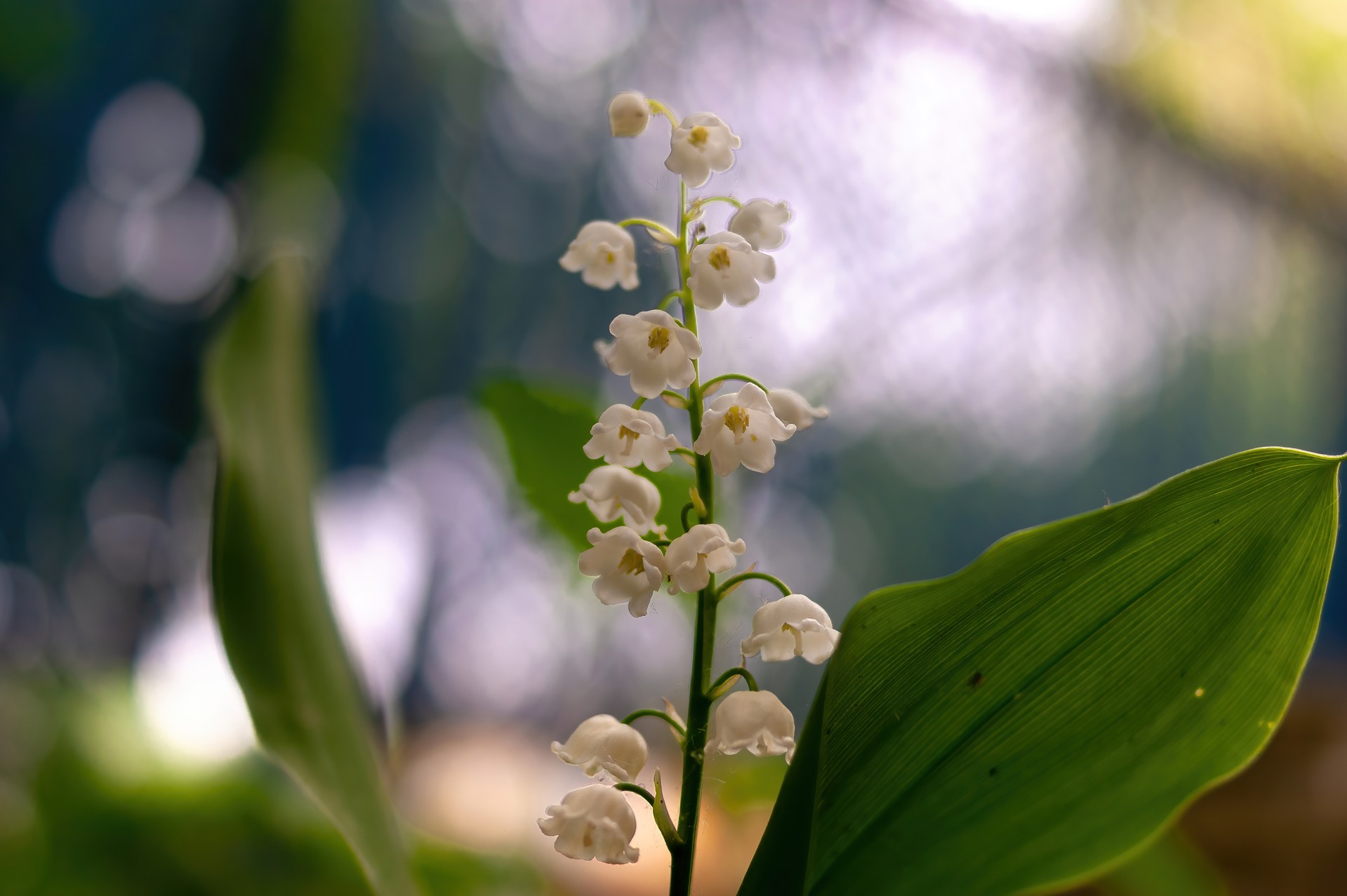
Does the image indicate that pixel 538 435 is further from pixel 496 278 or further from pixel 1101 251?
pixel 1101 251

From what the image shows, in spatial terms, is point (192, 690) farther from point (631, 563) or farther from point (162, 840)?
point (631, 563)

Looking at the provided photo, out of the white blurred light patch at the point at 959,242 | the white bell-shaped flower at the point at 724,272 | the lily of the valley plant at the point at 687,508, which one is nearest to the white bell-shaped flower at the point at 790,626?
the lily of the valley plant at the point at 687,508

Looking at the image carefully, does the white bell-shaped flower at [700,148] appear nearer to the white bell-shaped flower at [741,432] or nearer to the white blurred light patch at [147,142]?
the white bell-shaped flower at [741,432]

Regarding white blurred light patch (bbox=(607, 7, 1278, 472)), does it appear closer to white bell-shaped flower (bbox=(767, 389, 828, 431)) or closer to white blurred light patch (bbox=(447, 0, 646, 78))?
white blurred light patch (bbox=(447, 0, 646, 78))

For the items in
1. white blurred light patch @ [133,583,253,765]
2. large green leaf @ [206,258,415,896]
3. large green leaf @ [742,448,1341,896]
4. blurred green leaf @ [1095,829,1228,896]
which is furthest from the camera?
white blurred light patch @ [133,583,253,765]

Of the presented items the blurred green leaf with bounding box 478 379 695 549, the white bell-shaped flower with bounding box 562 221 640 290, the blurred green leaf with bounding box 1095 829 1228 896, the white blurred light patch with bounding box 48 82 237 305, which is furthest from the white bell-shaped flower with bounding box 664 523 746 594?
the white blurred light patch with bounding box 48 82 237 305

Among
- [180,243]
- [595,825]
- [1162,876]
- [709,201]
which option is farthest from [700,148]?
[180,243]
